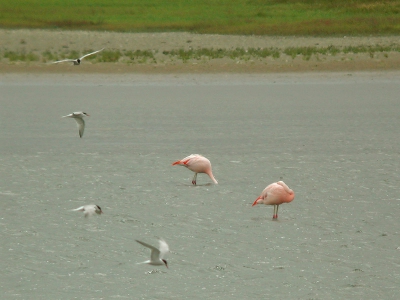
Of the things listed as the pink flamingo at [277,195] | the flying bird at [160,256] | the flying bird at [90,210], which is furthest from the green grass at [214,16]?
the flying bird at [160,256]

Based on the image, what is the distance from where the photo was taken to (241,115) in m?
21.0

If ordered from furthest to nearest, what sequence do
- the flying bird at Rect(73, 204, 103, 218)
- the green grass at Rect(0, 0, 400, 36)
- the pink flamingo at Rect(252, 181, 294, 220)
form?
the green grass at Rect(0, 0, 400, 36)
the flying bird at Rect(73, 204, 103, 218)
the pink flamingo at Rect(252, 181, 294, 220)

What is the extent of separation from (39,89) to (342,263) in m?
20.5

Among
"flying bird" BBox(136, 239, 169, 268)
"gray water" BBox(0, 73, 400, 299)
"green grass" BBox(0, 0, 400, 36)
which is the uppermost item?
"green grass" BBox(0, 0, 400, 36)

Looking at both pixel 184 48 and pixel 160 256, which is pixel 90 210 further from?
pixel 184 48

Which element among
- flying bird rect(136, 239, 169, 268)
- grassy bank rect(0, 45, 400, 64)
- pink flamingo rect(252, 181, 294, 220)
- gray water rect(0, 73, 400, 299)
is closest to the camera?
flying bird rect(136, 239, 169, 268)

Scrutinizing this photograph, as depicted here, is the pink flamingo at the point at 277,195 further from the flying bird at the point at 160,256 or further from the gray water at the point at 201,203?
the flying bird at the point at 160,256

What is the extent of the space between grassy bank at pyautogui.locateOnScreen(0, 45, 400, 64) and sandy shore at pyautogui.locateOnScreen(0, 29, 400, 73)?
0.14 meters

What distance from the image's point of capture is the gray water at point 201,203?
25.2 ft

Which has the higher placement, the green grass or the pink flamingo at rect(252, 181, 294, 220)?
the green grass

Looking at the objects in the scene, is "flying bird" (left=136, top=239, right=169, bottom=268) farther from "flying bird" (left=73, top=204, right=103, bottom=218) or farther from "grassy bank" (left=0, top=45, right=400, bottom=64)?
"grassy bank" (left=0, top=45, right=400, bottom=64)

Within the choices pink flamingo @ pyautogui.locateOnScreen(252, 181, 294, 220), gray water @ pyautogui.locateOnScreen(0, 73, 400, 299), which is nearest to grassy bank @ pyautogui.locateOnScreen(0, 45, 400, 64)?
gray water @ pyautogui.locateOnScreen(0, 73, 400, 299)

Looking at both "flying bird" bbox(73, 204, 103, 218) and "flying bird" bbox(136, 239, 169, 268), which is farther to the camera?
"flying bird" bbox(73, 204, 103, 218)

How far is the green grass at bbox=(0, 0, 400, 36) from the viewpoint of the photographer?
151 ft
